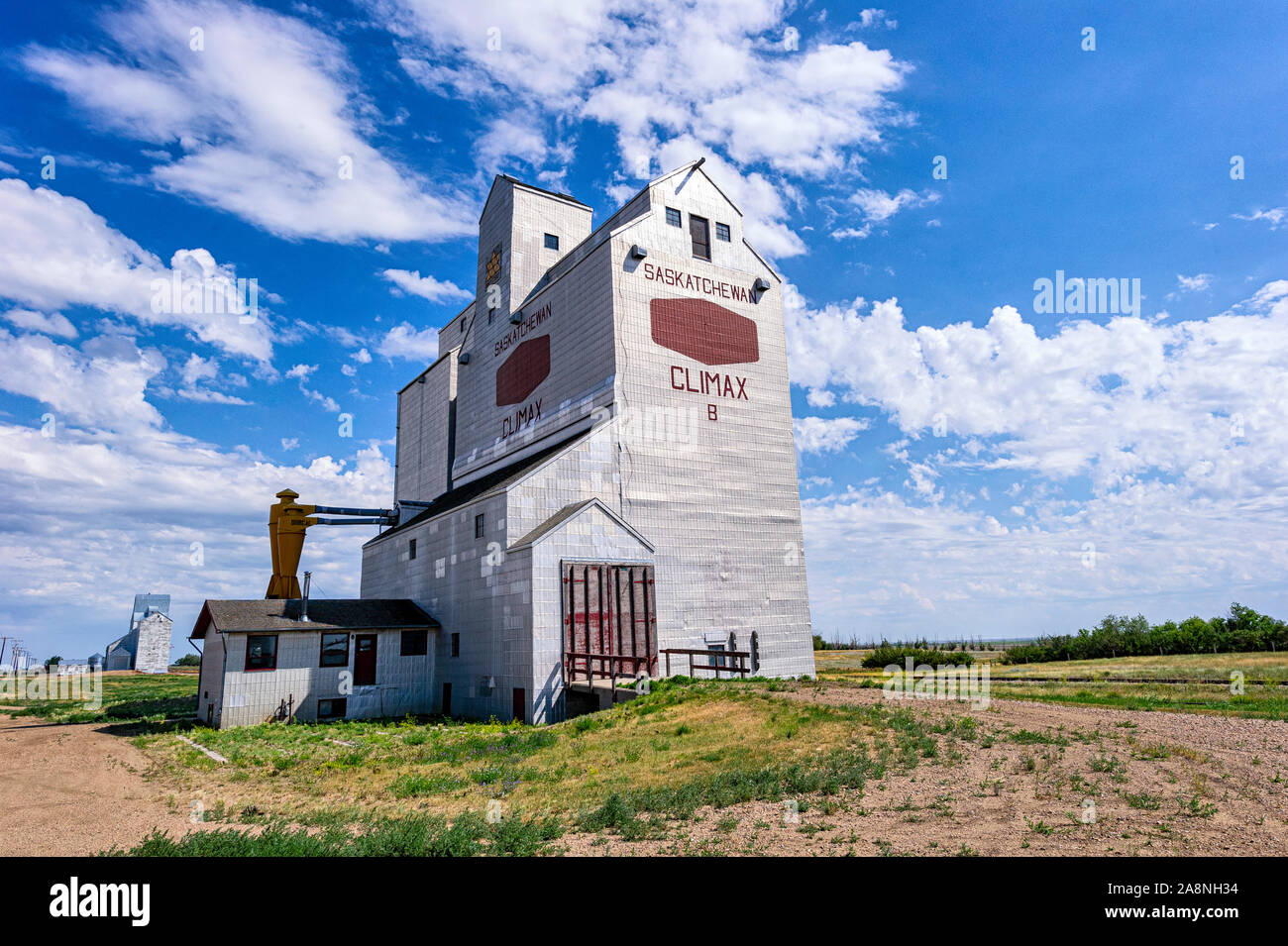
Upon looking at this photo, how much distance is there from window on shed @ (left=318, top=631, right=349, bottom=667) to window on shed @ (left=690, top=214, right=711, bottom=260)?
78.0 feet

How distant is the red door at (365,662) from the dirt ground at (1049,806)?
2331 cm

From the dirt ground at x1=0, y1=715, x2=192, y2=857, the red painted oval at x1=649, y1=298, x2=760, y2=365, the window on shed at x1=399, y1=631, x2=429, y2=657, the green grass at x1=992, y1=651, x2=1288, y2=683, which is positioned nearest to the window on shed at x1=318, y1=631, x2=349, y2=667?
the window on shed at x1=399, y1=631, x2=429, y2=657

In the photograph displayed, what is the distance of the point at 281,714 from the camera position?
94.8 feet

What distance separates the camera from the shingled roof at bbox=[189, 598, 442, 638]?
29.4 metres

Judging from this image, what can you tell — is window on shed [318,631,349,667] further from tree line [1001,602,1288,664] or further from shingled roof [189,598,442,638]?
tree line [1001,602,1288,664]

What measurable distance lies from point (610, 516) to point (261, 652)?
15.0 meters

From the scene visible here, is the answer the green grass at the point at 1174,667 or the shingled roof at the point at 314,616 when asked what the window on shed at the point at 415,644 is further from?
the green grass at the point at 1174,667

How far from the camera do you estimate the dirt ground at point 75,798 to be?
37.1 ft

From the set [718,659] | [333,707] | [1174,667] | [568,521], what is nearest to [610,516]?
[568,521]

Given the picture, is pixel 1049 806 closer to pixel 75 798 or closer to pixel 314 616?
pixel 75 798

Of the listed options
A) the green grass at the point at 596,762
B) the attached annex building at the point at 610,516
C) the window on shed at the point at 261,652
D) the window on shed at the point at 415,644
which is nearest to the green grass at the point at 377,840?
the green grass at the point at 596,762
